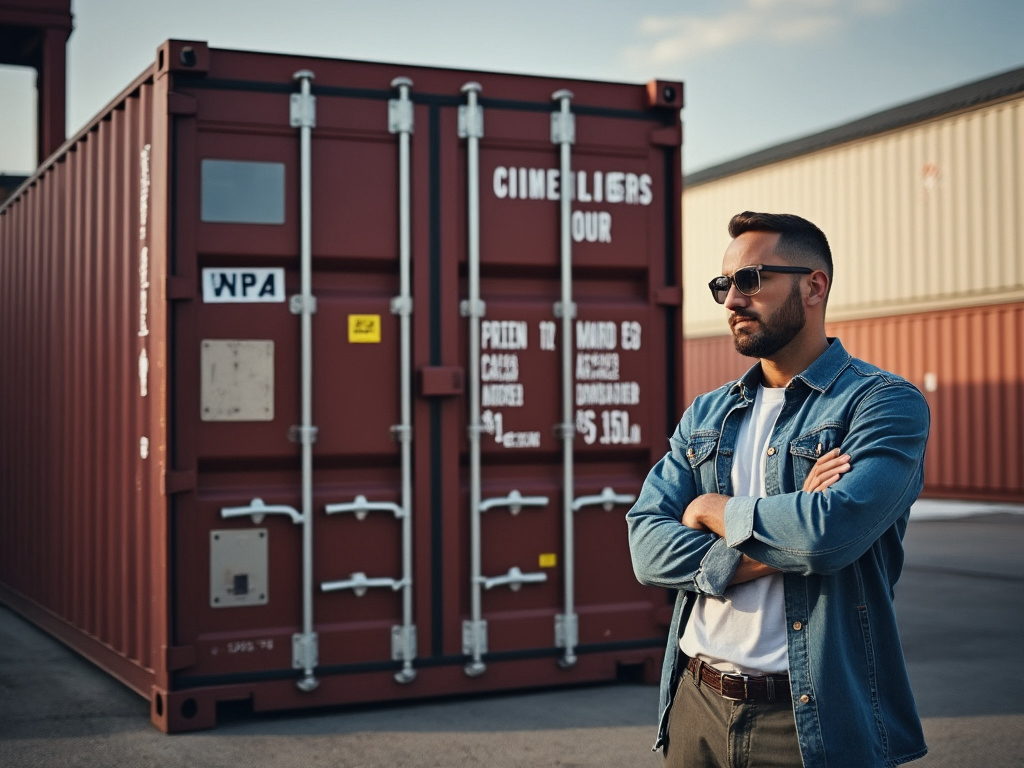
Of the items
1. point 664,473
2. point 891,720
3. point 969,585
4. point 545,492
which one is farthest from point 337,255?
point 969,585

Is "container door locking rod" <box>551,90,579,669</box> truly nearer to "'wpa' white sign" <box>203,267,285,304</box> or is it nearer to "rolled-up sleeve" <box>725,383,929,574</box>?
"'wpa' white sign" <box>203,267,285,304</box>

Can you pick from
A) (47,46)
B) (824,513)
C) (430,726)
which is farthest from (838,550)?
(47,46)

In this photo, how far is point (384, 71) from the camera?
5508mm

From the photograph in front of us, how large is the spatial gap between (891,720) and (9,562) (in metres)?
7.89

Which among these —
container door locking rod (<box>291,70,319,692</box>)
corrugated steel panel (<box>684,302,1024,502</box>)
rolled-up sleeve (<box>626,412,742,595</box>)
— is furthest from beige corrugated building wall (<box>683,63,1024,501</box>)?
rolled-up sleeve (<box>626,412,742,595</box>)

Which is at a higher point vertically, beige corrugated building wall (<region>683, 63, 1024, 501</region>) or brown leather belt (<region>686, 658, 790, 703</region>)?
beige corrugated building wall (<region>683, 63, 1024, 501</region>)

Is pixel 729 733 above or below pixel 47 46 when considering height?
below

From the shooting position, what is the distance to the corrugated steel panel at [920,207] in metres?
19.0

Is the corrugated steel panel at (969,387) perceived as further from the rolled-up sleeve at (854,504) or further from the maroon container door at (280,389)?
the rolled-up sleeve at (854,504)

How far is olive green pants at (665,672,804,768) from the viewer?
2209 mm

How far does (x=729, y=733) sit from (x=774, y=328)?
81cm

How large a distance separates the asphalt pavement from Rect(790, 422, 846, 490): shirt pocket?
2712mm

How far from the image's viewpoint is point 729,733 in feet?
7.40

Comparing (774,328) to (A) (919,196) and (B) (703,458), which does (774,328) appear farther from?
(A) (919,196)
